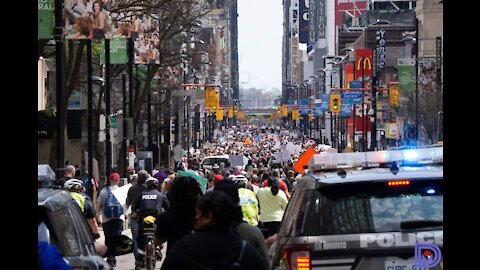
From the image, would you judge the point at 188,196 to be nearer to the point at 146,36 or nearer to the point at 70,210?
the point at 70,210

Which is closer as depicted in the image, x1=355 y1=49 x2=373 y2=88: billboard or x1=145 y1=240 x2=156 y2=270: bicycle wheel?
x1=145 y1=240 x2=156 y2=270: bicycle wheel

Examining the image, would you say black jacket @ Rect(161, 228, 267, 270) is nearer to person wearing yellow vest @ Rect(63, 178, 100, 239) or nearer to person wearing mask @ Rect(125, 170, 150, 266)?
person wearing yellow vest @ Rect(63, 178, 100, 239)

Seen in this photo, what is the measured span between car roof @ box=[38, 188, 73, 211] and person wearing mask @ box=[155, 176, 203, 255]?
1.94 metres

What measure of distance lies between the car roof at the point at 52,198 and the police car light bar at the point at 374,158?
2139 mm

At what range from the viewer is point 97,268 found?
8727 millimetres

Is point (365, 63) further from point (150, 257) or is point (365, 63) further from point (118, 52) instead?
point (150, 257)

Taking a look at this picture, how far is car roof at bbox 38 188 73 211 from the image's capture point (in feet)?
27.2

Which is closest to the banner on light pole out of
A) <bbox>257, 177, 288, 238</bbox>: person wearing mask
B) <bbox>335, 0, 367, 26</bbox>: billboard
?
<bbox>257, 177, 288, 238</bbox>: person wearing mask

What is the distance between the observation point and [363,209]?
9172 mm

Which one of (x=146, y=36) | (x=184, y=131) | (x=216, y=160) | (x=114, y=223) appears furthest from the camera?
(x=184, y=131)

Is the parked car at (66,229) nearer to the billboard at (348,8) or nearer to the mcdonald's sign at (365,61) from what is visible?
the mcdonald's sign at (365,61)
